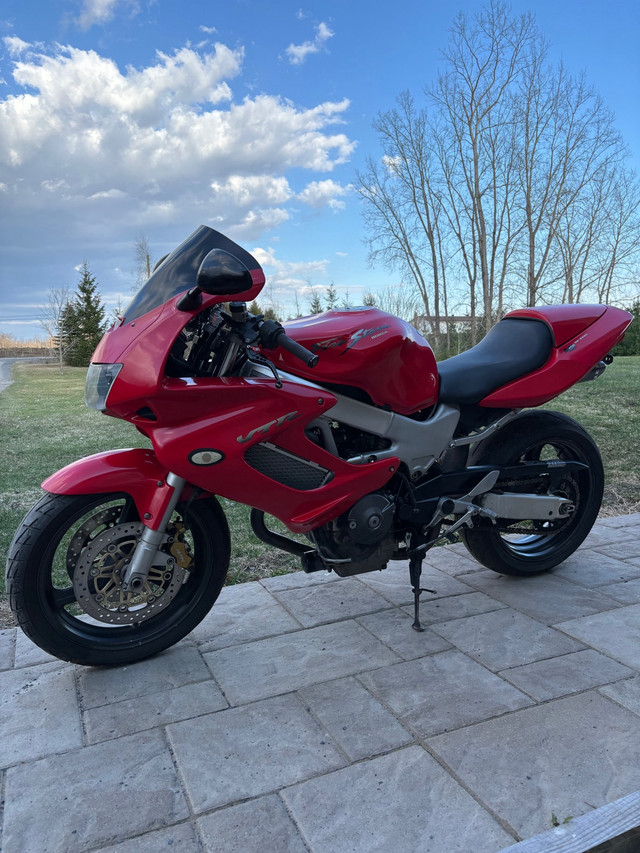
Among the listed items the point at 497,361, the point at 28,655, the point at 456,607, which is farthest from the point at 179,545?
the point at 497,361

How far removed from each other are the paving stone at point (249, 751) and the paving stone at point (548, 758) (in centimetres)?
39

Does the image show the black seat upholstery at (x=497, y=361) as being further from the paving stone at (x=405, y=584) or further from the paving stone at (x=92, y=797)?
the paving stone at (x=92, y=797)

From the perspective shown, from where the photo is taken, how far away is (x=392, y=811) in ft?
5.82

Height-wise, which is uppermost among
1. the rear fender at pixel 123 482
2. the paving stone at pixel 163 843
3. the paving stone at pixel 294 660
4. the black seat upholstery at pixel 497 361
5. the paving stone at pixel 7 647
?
the black seat upholstery at pixel 497 361

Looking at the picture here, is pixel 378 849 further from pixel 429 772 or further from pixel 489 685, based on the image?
pixel 489 685

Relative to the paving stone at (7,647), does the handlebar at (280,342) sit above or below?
above

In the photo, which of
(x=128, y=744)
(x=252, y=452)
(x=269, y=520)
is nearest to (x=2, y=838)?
(x=128, y=744)

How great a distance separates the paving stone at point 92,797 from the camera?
1.72 meters

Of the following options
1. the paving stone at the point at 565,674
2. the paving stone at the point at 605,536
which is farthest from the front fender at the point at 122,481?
the paving stone at the point at 605,536

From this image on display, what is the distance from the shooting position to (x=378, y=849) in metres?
1.65

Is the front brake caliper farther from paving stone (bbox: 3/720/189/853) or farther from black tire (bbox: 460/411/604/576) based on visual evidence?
black tire (bbox: 460/411/604/576)

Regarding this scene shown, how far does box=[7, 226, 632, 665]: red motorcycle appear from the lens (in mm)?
2270

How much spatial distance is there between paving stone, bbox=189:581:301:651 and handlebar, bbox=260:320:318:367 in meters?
1.27

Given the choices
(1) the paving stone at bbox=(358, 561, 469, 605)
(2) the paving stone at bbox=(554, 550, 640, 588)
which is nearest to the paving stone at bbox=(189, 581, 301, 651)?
(1) the paving stone at bbox=(358, 561, 469, 605)
